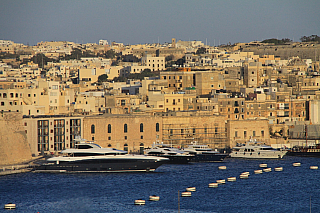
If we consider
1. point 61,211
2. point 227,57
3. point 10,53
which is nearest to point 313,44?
point 227,57

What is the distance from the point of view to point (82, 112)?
62.7m

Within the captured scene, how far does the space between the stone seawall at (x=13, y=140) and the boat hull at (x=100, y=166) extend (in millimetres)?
2252

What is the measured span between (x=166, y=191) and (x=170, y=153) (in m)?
11.8

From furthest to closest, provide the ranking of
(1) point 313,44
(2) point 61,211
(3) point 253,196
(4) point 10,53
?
1. (4) point 10,53
2. (1) point 313,44
3. (3) point 253,196
4. (2) point 61,211

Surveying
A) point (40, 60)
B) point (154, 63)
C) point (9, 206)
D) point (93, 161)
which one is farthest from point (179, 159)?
point (40, 60)

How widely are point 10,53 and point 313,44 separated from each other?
60.0 m

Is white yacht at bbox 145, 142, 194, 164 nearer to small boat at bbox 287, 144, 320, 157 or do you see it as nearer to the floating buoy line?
the floating buoy line

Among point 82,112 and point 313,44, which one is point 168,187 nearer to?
point 82,112

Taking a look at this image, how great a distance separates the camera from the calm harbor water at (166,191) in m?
39.2

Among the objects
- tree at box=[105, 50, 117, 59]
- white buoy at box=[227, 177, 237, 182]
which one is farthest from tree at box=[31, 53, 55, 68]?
white buoy at box=[227, 177, 237, 182]

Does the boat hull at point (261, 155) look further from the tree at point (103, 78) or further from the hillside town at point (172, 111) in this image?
the tree at point (103, 78)

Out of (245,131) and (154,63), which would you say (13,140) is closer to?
(245,131)

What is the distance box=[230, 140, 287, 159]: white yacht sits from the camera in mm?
60250

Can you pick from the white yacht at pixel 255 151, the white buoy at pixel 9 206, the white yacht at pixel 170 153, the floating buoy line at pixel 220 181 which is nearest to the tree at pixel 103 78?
the white yacht at pixel 255 151
